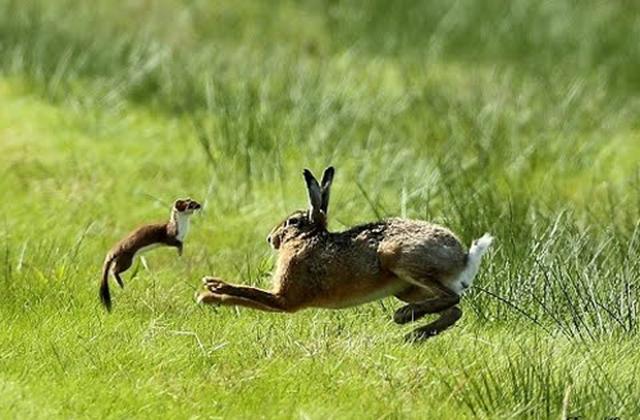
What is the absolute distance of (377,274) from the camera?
626 centimetres

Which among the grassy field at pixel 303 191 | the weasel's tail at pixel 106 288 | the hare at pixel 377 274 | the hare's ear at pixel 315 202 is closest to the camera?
the grassy field at pixel 303 191

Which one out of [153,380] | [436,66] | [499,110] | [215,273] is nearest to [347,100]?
[499,110]

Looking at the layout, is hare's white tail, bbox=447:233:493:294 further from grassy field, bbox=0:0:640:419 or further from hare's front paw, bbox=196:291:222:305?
hare's front paw, bbox=196:291:222:305

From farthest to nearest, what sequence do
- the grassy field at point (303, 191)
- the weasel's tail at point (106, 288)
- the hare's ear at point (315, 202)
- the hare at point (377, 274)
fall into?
the weasel's tail at point (106, 288) → the hare's ear at point (315, 202) → the hare at point (377, 274) → the grassy field at point (303, 191)

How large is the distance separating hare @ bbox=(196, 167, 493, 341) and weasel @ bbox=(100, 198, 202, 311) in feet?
2.10

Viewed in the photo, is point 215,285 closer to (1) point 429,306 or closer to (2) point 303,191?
(1) point 429,306

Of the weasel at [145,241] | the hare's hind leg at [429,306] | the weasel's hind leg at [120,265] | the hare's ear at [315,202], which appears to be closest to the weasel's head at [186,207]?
the weasel at [145,241]

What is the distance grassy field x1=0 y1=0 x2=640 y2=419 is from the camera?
6020 millimetres

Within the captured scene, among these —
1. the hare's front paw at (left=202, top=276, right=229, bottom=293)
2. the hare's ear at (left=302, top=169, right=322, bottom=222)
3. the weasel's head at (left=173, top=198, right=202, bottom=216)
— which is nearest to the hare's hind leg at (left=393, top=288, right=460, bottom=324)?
the hare's ear at (left=302, top=169, right=322, bottom=222)

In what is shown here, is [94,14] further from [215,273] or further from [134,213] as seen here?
[215,273]

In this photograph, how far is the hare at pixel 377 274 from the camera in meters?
6.20

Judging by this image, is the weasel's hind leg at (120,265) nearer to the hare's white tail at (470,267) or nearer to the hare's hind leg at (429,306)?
the hare's hind leg at (429,306)

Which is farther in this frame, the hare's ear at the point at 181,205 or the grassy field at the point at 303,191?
the hare's ear at the point at 181,205

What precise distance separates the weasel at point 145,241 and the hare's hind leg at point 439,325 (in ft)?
3.74
